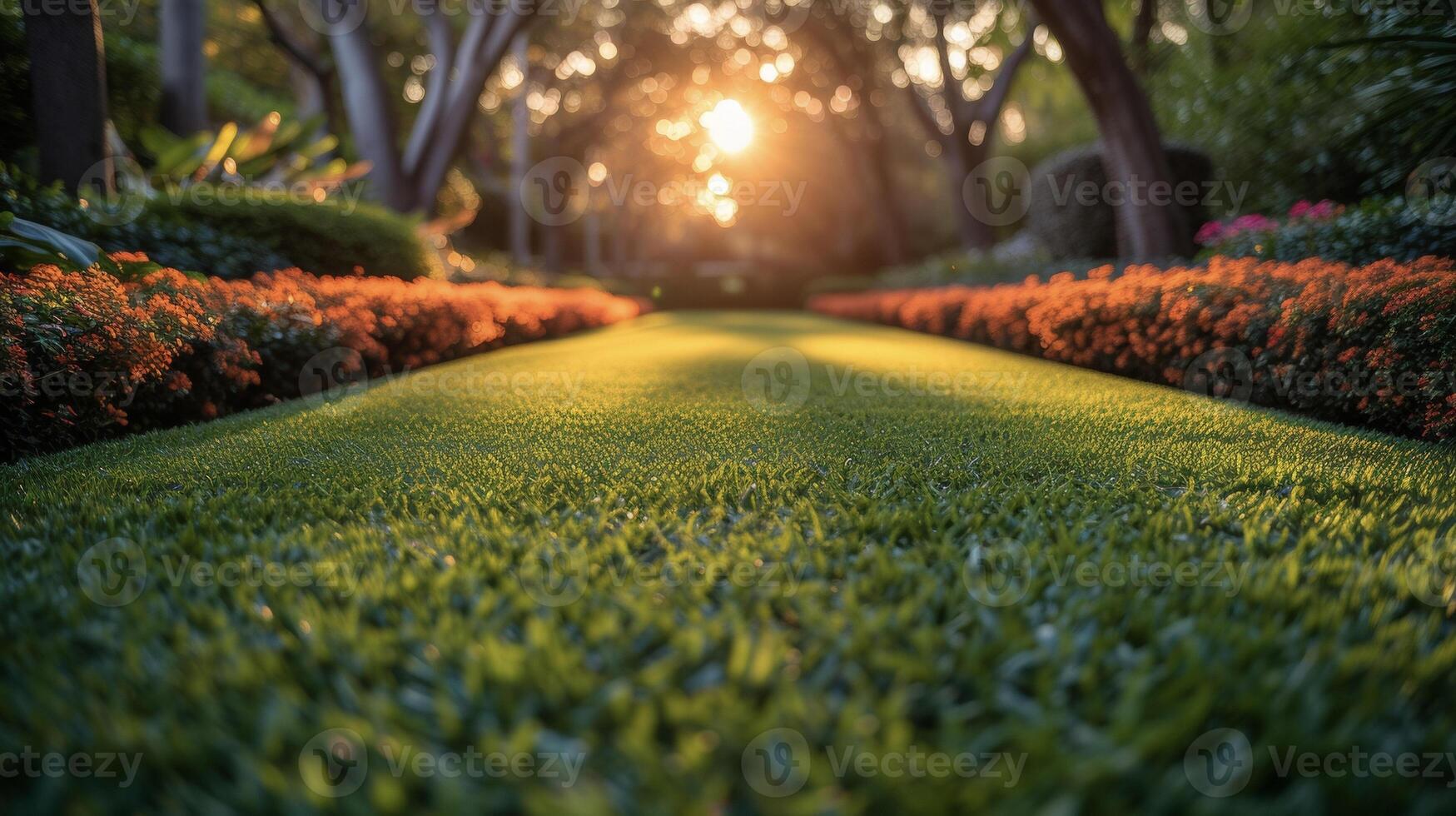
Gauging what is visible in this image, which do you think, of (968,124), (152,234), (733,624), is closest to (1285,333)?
(733,624)

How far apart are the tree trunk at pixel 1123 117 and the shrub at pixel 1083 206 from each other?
9.47 feet

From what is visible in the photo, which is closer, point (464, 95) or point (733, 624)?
point (733, 624)

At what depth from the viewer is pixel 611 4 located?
18.8 metres

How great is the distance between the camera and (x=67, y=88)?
497 centimetres

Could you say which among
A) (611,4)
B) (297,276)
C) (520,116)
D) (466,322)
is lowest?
(466,322)

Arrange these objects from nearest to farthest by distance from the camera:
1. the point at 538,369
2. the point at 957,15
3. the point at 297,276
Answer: the point at 297,276 < the point at 538,369 < the point at 957,15

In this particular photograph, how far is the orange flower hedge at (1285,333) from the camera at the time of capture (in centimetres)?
302

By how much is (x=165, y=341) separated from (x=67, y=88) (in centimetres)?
368

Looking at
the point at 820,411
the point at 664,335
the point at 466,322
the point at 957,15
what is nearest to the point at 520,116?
the point at 957,15

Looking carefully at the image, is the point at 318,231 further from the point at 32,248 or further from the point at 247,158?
the point at 32,248

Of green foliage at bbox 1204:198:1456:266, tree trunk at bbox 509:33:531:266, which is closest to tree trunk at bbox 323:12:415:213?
tree trunk at bbox 509:33:531:266

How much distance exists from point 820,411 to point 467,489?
208 centimetres

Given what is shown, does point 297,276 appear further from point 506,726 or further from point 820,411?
point 506,726

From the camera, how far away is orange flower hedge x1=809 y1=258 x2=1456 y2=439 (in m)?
3.02
